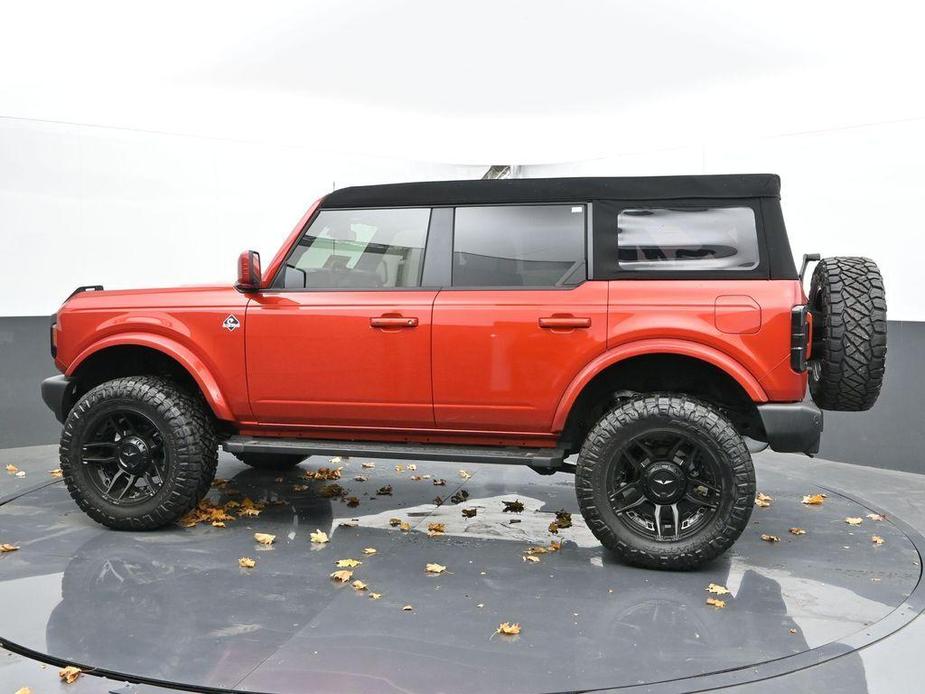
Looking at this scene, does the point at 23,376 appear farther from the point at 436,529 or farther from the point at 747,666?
the point at 747,666

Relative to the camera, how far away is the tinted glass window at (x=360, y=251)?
189 inches

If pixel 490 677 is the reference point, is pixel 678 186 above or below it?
above

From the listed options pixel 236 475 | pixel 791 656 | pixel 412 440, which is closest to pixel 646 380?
pixel 412 440

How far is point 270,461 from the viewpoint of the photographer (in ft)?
22.0

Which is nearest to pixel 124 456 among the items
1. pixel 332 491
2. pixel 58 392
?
pixel 58 392

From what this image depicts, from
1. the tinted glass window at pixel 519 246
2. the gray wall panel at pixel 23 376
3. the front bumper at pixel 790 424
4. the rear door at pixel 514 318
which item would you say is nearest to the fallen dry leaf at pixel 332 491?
the rear door at pixel 514 318

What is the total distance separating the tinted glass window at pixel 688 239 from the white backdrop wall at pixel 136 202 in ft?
17.4

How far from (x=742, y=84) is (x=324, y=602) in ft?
20.8

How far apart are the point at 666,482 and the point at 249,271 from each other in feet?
8.52

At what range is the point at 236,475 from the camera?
659 cm

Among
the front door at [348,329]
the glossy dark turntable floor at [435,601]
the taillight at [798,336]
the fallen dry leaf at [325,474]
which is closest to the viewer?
the glossy dark turntable floor at [435,601]

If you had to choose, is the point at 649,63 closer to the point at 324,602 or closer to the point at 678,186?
the point at 678,186

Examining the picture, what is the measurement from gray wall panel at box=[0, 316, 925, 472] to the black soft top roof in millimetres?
3262

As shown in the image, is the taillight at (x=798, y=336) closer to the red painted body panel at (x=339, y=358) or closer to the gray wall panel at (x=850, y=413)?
the red painted body panel at (x=339, y=358)
